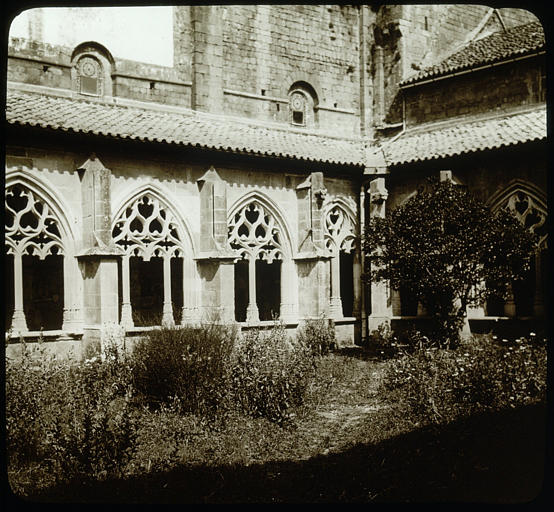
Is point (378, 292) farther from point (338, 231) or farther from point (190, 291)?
point (190, 291)

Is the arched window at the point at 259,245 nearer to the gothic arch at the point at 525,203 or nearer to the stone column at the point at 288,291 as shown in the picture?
the stone column at the point at 288,291

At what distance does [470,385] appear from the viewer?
310 inches

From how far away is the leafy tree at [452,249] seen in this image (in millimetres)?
11680

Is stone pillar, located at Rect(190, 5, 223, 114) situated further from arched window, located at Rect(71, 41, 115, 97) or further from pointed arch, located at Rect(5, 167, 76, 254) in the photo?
pointed arch, located at Rect(5, 167, 76, 254)

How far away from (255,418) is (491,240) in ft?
18.1

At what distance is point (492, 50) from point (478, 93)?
3.61 feet

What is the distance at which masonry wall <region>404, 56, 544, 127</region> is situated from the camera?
1536 cm

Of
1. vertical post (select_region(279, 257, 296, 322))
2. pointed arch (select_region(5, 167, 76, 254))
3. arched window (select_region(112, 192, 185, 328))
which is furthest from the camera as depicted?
vertical post (select_region(279, 257, 296, 322))

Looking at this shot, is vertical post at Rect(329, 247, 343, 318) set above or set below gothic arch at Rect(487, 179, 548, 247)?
below

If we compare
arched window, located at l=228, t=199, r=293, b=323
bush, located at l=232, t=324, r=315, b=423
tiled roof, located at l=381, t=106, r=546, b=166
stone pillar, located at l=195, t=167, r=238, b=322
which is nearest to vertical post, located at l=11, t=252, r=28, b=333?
stone pillar, located at l=195, t=167, r=238, b=322

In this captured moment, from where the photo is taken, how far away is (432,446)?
6754mm

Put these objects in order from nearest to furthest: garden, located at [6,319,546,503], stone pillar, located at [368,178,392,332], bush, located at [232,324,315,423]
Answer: garden, located at [6,319,546,503], bush, located at [232,324,315,423], stone pillar, located at [368,178,392,332]

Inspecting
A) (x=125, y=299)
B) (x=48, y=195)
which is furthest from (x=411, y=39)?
(x=48, y=195)

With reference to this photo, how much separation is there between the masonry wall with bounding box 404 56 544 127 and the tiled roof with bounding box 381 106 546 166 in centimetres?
32
